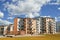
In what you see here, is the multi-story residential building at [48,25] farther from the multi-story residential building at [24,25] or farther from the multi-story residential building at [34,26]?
the multi-story residential building at [24,25]

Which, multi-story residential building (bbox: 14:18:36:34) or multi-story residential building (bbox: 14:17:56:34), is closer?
multi-story residential building (bbox: 14:17:56:34)

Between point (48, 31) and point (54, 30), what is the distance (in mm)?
1224

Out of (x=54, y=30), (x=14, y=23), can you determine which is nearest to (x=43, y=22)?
(x=54, y=30)

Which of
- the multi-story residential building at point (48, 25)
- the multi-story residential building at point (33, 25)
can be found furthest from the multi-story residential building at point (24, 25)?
the multi-story residential building at point (48, 25)

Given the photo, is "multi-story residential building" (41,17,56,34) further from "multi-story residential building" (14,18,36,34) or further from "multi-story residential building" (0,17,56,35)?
"multi-story residential building" (14,18,36,34)

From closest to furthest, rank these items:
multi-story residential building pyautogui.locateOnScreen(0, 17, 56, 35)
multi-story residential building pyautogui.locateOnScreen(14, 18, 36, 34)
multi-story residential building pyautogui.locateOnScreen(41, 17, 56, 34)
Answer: multi-story residential building pyautogui.locateOnScreen(41, 17, 56, 34) < multi-story residential building pyautogui.locateOnScreen(0, 17, 56, 35) < multi-story residential building pyautogui.locateOnScreen(14, 18, 36, 34)

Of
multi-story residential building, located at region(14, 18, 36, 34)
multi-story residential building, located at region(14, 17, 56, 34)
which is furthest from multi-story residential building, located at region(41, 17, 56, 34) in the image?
multi-story residential building, located at region(14, 18, 36, 34)

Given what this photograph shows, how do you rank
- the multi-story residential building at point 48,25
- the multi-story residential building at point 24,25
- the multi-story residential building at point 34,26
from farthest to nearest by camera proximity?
the multi-story residential building at point 24,25 < the multi-story residential building at point 34,26 < the multi-story residential building at point 48,25

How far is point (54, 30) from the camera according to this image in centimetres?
3338

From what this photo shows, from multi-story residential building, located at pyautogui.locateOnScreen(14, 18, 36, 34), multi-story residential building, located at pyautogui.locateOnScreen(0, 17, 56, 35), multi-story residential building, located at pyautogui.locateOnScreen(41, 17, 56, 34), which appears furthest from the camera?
multi-story residential building, located at pyautogui.locateOnScreen(14, 18, 36, 34)

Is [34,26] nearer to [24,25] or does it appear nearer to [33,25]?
[33,25]

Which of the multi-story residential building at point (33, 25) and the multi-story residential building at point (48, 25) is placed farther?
the multi-story residential building at point (33, 25)

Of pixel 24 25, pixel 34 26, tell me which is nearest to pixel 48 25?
pixel 34 26

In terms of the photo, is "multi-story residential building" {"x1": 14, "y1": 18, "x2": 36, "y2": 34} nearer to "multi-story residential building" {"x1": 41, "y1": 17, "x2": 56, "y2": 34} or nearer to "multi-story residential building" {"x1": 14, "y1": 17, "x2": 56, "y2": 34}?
"multi-story residential building" {"x1": 14, "y1": 17, "x2": 56, "y2": 34}
